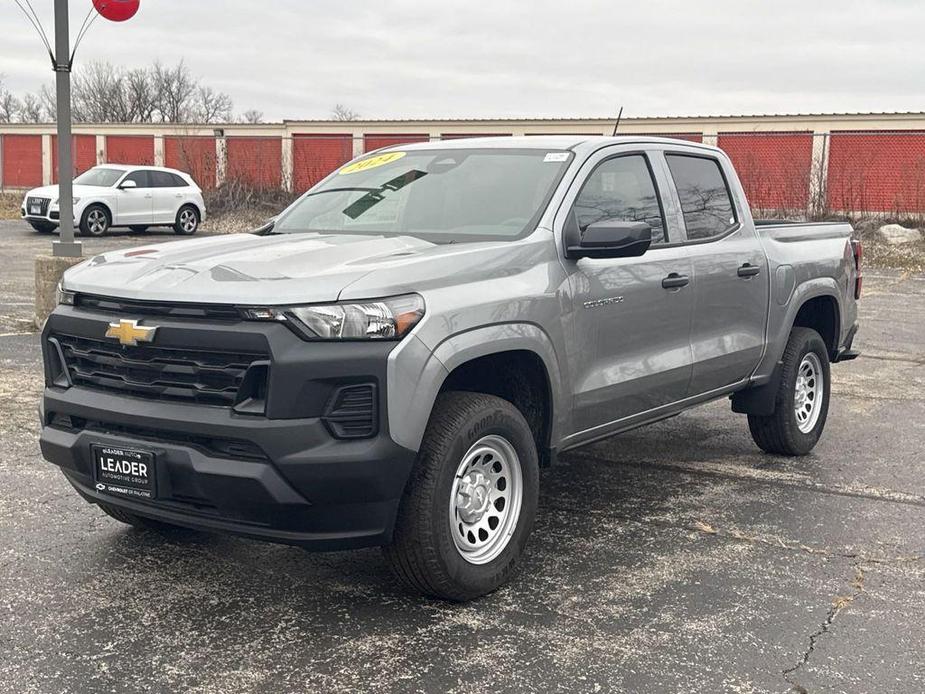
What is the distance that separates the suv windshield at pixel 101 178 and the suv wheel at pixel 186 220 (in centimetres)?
184

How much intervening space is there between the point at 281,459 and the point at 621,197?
2431 millimetres

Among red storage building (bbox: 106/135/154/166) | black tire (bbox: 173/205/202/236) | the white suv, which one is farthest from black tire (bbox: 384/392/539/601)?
red storage building (bbox: 106/135/154/166)

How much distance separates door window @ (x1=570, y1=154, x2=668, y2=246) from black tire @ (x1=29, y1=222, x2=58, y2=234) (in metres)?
22.7


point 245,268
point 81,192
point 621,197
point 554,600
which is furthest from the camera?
point 81,192

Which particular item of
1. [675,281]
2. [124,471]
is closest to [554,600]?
[124,471]

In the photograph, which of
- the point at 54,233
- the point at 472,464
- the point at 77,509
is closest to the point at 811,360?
the point at 472,464

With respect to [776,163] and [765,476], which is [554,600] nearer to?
[765,476]

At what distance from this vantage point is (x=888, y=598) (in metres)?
4.36

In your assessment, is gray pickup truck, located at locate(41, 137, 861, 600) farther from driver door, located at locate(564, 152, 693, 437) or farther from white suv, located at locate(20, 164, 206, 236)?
white suv, located at locate(20, 164, 206, 236)

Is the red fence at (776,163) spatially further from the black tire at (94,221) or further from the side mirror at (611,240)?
the side mirror at (611,240)

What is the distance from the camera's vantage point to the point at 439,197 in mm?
5223

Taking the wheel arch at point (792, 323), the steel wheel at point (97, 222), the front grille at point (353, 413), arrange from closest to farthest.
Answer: the front grille at point (353, 413), the wheel arch at point (792, 323), the steel wheel at point (97, 222)

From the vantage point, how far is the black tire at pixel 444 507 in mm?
3920

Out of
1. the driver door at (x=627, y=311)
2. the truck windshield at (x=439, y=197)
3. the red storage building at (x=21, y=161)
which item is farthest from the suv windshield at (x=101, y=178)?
the red storage building at (x=21, y=161)
